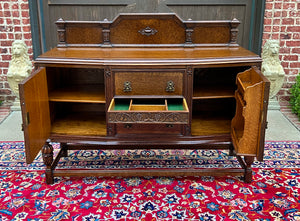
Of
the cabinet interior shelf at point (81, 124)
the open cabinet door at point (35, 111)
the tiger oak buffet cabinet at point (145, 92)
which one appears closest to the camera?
the open cabinet door at point (35, 111)

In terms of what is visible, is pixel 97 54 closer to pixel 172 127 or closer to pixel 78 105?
pixel 78 105

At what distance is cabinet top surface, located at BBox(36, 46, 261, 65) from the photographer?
91.7 inches

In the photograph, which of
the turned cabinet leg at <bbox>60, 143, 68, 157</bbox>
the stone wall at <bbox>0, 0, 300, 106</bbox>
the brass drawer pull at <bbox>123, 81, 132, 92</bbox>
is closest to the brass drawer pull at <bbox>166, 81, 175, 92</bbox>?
the brass drawer pull at <bbox>123, 81, 132, 92</bbox>

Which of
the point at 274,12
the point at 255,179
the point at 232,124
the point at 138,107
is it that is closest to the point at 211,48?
the point at 232,124

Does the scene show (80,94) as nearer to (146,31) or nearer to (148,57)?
(148,57)

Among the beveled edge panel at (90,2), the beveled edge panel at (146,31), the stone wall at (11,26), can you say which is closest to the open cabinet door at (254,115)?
the beveled edge panel at (146,31)

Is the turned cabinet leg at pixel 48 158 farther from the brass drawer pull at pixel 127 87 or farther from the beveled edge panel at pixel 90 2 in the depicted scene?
the beveled edge panel at pixel 90 2

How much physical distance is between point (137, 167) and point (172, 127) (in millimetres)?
637

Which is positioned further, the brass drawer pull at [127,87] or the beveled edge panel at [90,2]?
the beveled edge panel at [90,2]

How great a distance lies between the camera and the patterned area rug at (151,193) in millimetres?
2227

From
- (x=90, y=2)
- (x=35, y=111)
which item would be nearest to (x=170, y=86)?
(x=35, y=111)

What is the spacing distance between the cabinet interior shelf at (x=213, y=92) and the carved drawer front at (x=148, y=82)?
0.21 meters

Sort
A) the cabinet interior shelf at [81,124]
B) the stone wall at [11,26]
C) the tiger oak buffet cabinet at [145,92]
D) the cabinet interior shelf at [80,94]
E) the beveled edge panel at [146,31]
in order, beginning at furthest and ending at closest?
1. the stone wall at [11,26]
2. the beveled edge panel at [146,31]
3. the cabinet interior shelf at [81,124]
4. the cabinet interior shelf at [80,94]
5. the tiger oak buffet cabinet at [145,92]

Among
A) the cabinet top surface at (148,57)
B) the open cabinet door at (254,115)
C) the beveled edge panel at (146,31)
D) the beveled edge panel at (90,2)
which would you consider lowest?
the open cabinet door at (254,115)
